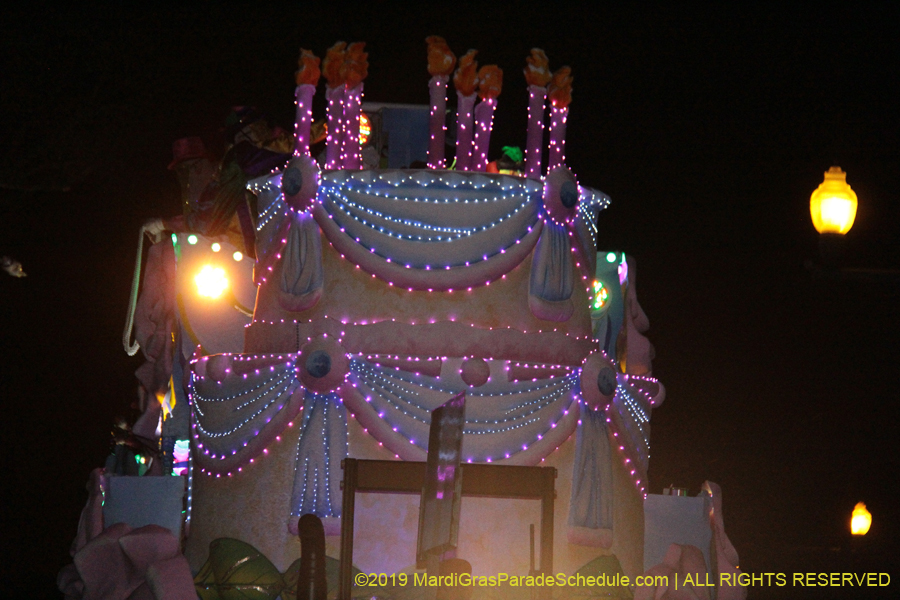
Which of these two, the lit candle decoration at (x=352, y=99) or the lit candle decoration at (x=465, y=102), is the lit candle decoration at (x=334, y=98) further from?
the lit candle decoration at (x=465, y=102)

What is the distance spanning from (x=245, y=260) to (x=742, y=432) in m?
7.66

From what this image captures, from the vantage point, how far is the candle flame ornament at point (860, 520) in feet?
48.0

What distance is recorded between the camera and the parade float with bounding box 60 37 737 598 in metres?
9.07

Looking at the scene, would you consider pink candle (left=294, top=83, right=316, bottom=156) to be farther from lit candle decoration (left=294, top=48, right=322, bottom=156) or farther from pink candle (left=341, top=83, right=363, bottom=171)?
pink candle (left=341, top=83, right=363, bottom=171)

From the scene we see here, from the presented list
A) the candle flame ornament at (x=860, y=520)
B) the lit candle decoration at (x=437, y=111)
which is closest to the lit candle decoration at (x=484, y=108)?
→ the lit candle decoration at (x=437, y=111)

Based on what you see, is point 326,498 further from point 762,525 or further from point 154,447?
point 762,525

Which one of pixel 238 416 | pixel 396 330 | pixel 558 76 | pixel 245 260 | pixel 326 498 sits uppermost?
pixel 558 76

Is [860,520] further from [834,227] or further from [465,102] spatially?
[465,102]

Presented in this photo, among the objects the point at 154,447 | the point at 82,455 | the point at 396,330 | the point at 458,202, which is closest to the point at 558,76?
the point at 458,202

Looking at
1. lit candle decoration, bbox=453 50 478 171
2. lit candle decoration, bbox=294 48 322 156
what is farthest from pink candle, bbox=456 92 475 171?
lit candle decoration, bbox=294 48 322 156

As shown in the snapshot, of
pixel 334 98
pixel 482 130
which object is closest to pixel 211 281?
pixel 334 98

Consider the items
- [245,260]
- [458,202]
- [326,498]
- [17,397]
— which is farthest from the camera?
[17,397]

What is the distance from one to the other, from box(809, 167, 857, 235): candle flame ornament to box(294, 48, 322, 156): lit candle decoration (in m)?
4.46

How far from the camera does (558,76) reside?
10023 mm
